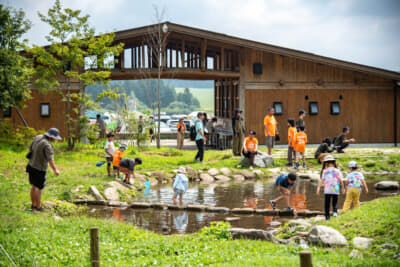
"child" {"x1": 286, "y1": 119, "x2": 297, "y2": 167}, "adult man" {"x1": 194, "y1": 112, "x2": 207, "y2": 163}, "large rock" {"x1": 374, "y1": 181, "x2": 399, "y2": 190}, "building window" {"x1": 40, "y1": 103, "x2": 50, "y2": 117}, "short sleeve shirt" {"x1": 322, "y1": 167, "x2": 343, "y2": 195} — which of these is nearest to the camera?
"short sleeve shirt" {"x1": 322, "y1": 167, "x2": 343, "y2": 195}

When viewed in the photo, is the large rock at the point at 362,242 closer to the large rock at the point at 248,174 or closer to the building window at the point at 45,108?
the large rock at the point at 248,174

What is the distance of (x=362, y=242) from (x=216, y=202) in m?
5.68

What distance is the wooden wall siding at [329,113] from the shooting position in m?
24.0

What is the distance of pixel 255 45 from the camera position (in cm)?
2292

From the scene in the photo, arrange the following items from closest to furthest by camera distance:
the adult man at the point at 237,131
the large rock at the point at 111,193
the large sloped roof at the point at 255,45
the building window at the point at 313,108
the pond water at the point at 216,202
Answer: the pond water at the point at 216,202
the large rock at the point at 111,193
the adult man at the point at 237,131
the large sloped roof at the point at 255,45
the building window at the point at 313,108

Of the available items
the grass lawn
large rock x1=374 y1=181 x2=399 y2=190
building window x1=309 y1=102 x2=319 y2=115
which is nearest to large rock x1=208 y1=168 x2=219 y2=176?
large rock x1=374 y1=181 x2=399 y2=190

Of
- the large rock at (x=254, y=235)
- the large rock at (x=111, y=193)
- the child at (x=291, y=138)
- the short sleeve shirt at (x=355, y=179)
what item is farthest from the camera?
the child at (x=291, y=138)

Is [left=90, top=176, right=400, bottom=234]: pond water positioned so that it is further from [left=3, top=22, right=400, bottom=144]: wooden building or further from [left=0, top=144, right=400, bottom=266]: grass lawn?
[left=3, top=22, right=400, bottom=144]: wooden building

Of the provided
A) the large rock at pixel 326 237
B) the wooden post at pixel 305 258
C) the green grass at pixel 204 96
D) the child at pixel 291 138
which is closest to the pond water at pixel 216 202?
the child at pixel 291 138

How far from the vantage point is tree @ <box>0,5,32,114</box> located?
733 inches

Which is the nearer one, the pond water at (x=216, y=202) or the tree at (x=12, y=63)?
the pond water at (x=216, y=202)

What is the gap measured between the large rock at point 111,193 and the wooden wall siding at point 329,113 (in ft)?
38.1

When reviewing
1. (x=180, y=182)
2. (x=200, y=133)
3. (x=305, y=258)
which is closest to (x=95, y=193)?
(x=180, y=182)

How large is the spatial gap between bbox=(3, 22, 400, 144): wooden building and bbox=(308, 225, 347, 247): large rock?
15.7 meters
